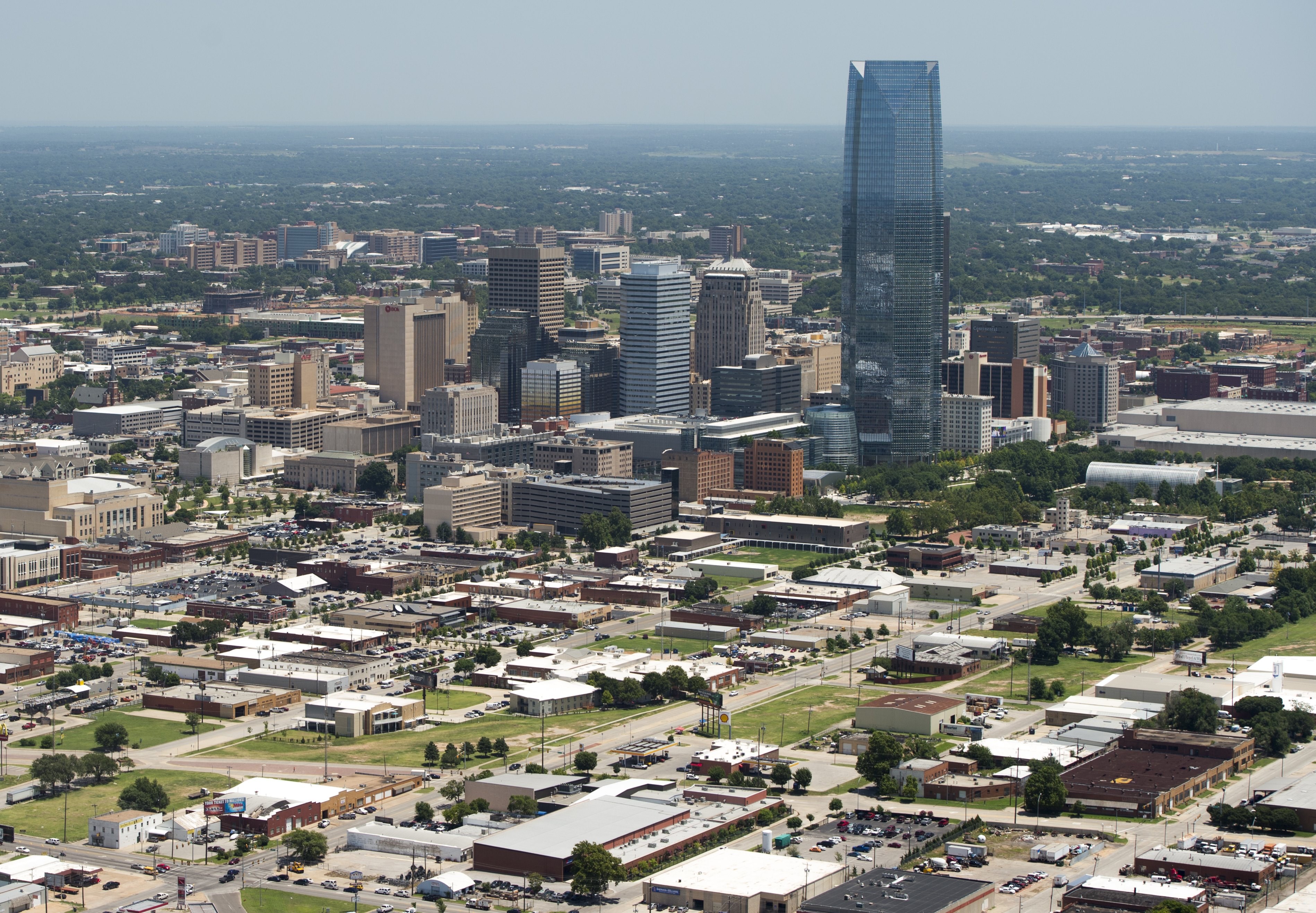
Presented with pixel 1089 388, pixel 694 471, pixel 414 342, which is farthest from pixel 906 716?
pixel 1089 388

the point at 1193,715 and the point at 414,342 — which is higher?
the point at 414,342

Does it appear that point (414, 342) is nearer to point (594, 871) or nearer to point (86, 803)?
point (86, 803)

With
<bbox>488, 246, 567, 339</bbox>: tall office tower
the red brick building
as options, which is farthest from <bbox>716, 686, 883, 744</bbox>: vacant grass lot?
<bbox>488, 246, 567, 339</bbox>: tall office tower

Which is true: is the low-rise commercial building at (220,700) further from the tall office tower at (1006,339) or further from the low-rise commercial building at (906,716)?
the tall office tower at (1006,339)

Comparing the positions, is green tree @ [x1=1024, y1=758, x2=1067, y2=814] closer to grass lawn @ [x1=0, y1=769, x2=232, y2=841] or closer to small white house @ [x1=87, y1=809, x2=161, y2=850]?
grass lawn @ [x1=0, y1=769, x2=232, y2=841]

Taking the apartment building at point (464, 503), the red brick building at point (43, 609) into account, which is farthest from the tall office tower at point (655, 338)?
the red brick building at point (43, 609)

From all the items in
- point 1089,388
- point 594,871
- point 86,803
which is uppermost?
point 1089,388

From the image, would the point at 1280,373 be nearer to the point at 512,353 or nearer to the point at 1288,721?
the point at 512,353
